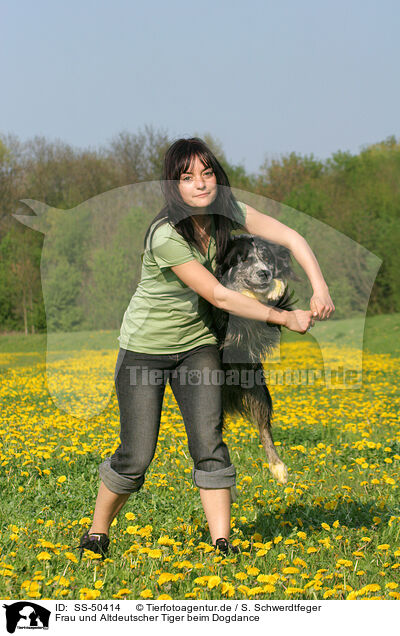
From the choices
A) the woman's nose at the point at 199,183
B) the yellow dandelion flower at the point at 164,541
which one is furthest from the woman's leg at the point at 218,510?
the woman's nose at the point at 199,183

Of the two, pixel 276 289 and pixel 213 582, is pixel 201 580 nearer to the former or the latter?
pixel 213 582

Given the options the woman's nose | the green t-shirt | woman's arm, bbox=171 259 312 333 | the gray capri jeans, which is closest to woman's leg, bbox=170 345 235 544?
the gray capri jeans

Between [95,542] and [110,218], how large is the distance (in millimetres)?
2625

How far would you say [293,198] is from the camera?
23922mm

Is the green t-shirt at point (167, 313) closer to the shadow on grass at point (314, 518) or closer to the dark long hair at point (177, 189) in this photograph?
the dark long hair at point (177, 189)

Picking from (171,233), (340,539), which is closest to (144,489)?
(340,539)

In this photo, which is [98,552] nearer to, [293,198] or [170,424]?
[170,424]

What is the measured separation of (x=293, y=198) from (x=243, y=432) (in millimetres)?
18671

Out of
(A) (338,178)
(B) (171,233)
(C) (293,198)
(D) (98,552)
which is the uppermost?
(A) (338,178)

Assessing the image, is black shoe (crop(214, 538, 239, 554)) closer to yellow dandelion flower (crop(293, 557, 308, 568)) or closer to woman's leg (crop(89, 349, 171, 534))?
yellow dandelion flower (crop(293, 557, 308, 568))

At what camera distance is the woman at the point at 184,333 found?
3297 mm

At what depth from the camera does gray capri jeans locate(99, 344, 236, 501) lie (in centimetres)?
336

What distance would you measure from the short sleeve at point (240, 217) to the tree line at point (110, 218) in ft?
1.61

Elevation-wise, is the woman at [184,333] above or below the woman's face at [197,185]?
below
